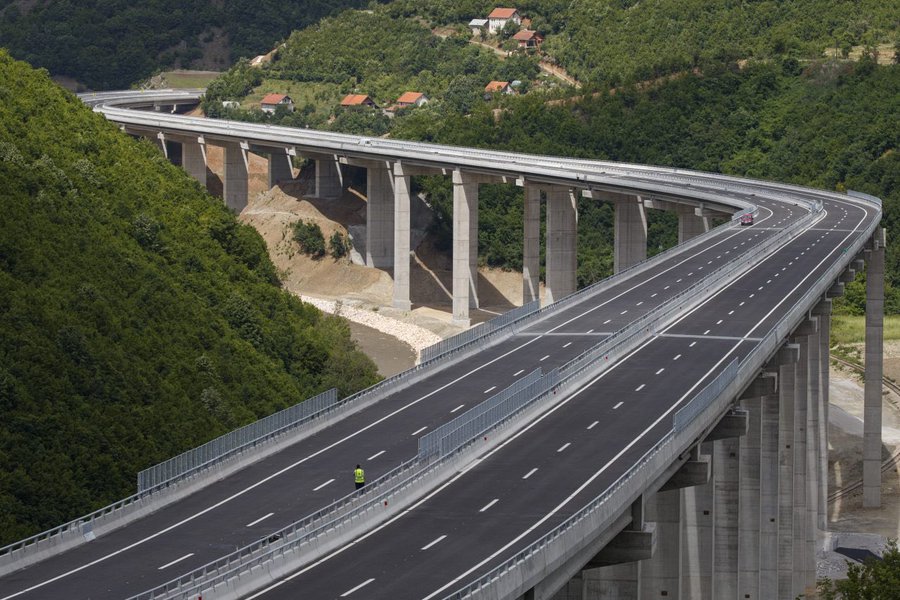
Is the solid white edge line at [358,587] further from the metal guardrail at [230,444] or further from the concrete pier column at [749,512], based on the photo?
the concrete pier column at [749,512]

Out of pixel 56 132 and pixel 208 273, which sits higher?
pixel 56 132

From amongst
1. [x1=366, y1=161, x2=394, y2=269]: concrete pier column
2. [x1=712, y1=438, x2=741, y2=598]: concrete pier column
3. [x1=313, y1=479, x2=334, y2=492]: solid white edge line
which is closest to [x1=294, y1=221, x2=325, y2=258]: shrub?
[x1=366, y1=161, x2=394, y2=269]: concrete pier column

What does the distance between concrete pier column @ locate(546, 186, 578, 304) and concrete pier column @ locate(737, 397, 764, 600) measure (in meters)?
58.9

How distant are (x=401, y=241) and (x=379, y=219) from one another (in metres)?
10.5

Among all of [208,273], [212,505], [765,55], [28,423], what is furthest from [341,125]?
[212,505]

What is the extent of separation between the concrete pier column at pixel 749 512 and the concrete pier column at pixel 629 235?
54.0m

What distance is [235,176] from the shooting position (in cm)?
17100

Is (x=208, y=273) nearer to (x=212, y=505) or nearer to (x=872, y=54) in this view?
(x=212, y=505)

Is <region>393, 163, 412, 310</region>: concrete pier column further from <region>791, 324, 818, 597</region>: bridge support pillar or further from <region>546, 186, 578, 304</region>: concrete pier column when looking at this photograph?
<region>791, 324, 818, 597</region>: bridge support pillar

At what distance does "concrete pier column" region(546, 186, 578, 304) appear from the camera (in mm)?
135250

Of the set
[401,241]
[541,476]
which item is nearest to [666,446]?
[541,476]

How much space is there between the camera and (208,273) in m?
96.0

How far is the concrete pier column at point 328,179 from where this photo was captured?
16625 cm

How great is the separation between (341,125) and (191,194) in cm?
9078
